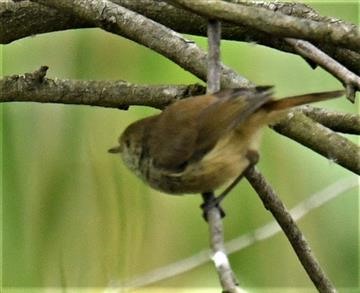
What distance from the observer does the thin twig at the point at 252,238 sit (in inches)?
124

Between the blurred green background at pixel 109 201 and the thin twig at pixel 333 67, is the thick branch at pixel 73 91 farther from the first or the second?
the blurred green background at pixel 109 201

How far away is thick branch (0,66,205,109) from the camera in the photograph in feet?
7.70

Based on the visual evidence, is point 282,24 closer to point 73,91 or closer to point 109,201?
point 73,91

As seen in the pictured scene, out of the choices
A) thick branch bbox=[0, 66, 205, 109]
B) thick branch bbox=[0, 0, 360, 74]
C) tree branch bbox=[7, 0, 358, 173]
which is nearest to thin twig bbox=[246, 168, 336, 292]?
tree branch bbox=[7, 0, 358, 173]

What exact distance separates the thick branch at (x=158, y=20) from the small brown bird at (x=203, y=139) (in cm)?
42

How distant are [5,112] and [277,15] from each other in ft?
5.72

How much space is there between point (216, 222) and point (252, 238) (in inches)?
59.7

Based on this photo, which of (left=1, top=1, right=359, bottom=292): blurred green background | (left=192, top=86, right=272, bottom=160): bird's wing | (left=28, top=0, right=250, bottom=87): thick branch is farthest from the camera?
(left=1, top=1, right=359, bottom=292): blurred green background

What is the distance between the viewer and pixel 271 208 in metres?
2.26

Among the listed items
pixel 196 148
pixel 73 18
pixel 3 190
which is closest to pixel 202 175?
pixel 196 148

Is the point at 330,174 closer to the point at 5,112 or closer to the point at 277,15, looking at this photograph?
the point at 5,112

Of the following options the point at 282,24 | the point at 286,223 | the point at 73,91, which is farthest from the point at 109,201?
the point at 282,24

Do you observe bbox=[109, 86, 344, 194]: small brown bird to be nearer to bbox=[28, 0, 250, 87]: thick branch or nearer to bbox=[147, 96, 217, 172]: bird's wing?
bbox=[147, 96, 217, 172]: bird's wing

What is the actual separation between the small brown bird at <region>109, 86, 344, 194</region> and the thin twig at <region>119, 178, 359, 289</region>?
974mm
